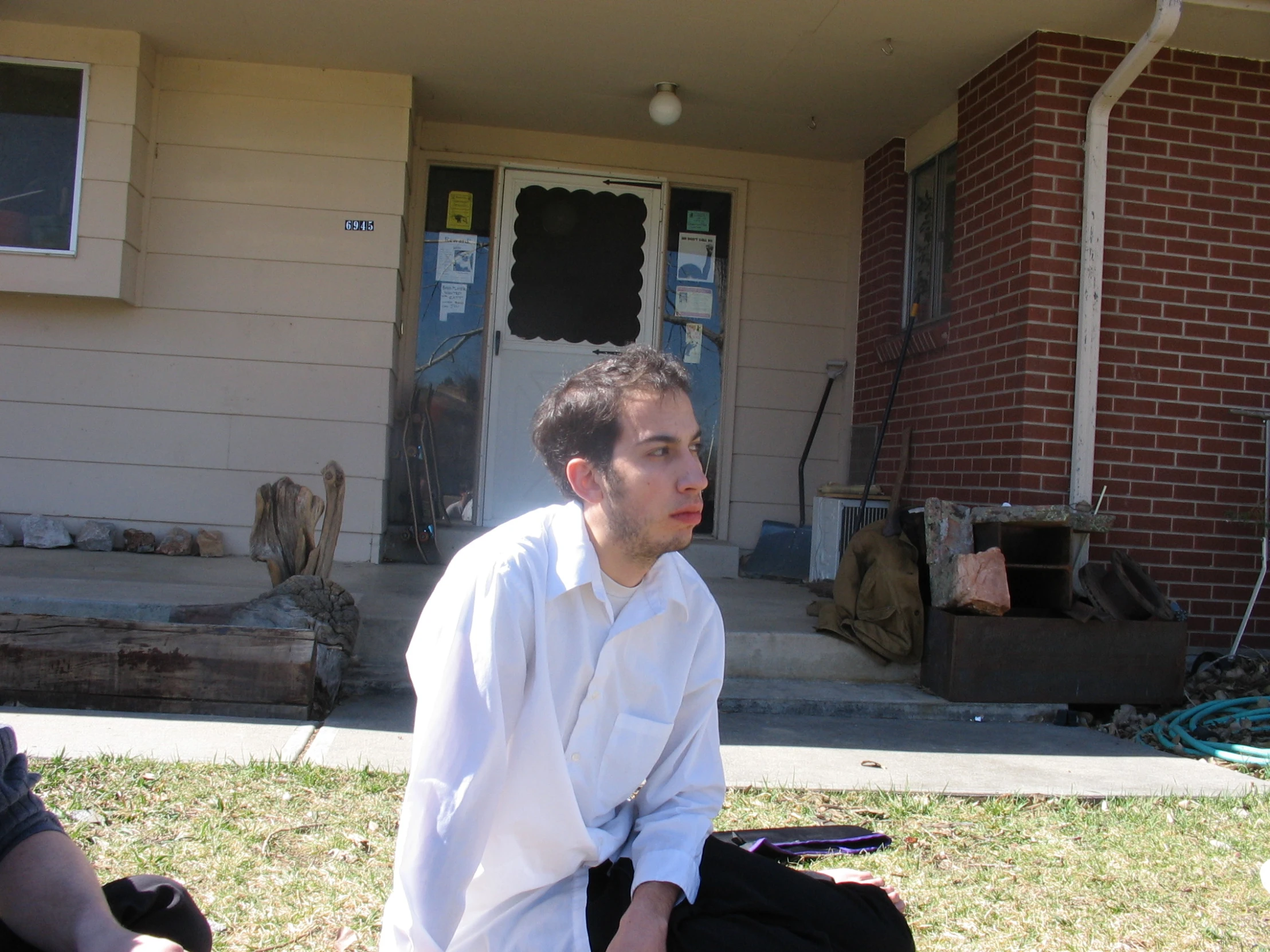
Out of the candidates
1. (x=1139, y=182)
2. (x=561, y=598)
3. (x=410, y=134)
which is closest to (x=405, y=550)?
(x=410, y=134)

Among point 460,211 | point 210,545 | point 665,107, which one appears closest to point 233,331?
point 210,545

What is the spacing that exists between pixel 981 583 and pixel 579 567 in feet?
10.6

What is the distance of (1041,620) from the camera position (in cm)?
464

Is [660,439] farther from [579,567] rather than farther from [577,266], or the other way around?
[577,266]

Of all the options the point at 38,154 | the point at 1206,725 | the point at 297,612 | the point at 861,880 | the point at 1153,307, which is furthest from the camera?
the point at 38,154

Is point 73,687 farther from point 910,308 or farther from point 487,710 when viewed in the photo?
point 910,308

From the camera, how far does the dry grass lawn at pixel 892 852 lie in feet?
7.90

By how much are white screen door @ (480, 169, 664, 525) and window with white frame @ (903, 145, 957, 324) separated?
169 cm

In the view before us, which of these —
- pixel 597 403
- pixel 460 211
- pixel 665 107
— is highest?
pixel 665 107

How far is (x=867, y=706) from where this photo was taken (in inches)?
180

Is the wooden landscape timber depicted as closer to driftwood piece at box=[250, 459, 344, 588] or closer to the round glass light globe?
driftwood piece at box=[250, 459, 344, 588]

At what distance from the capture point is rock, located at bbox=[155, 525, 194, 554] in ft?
20.1

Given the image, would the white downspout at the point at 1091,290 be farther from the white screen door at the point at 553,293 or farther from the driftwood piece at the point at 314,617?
the driftwood piece at the point at 314,617

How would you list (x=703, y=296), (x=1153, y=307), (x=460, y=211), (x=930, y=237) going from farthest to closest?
(x=703, y=296)
(x=460, y=211)
(x=930, y=237)
(x=1153, y=307)
